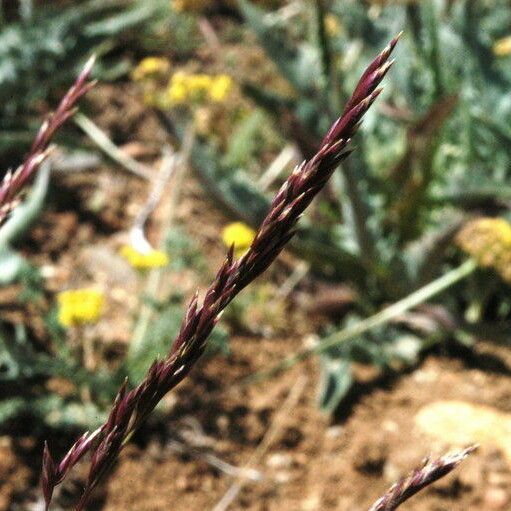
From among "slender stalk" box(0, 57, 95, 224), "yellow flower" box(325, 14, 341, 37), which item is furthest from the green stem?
"yellow flower" box(325, 14, 341, 37)

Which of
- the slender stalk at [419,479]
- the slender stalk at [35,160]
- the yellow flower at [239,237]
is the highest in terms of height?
the slender stalk at [35,160]

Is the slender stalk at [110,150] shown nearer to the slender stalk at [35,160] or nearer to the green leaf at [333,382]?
the green leaf at [333,382]

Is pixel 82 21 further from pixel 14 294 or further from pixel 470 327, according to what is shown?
pixel 470 327

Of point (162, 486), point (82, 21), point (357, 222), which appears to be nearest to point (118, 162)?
point (82, 21)

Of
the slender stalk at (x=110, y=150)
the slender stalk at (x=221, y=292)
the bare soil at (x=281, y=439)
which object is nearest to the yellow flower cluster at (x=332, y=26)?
the slender stalk at (x=110, y=150)

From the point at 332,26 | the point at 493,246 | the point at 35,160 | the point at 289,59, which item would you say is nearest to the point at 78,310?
the point at 493,246

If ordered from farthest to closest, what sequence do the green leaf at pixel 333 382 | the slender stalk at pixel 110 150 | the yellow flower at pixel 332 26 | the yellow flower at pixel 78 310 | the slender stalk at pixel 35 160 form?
the yellow flower at pixel 332 26 < the slender stalk at pixel 110 150 < the green leaf at pixel 333 382 < the yellow flower at pixel 78 310 < the slender stalk at pixel 35 160

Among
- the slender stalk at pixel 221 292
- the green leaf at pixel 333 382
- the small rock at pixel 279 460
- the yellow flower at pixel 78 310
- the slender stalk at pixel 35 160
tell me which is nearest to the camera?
the slender stalk at pixel 221 292
